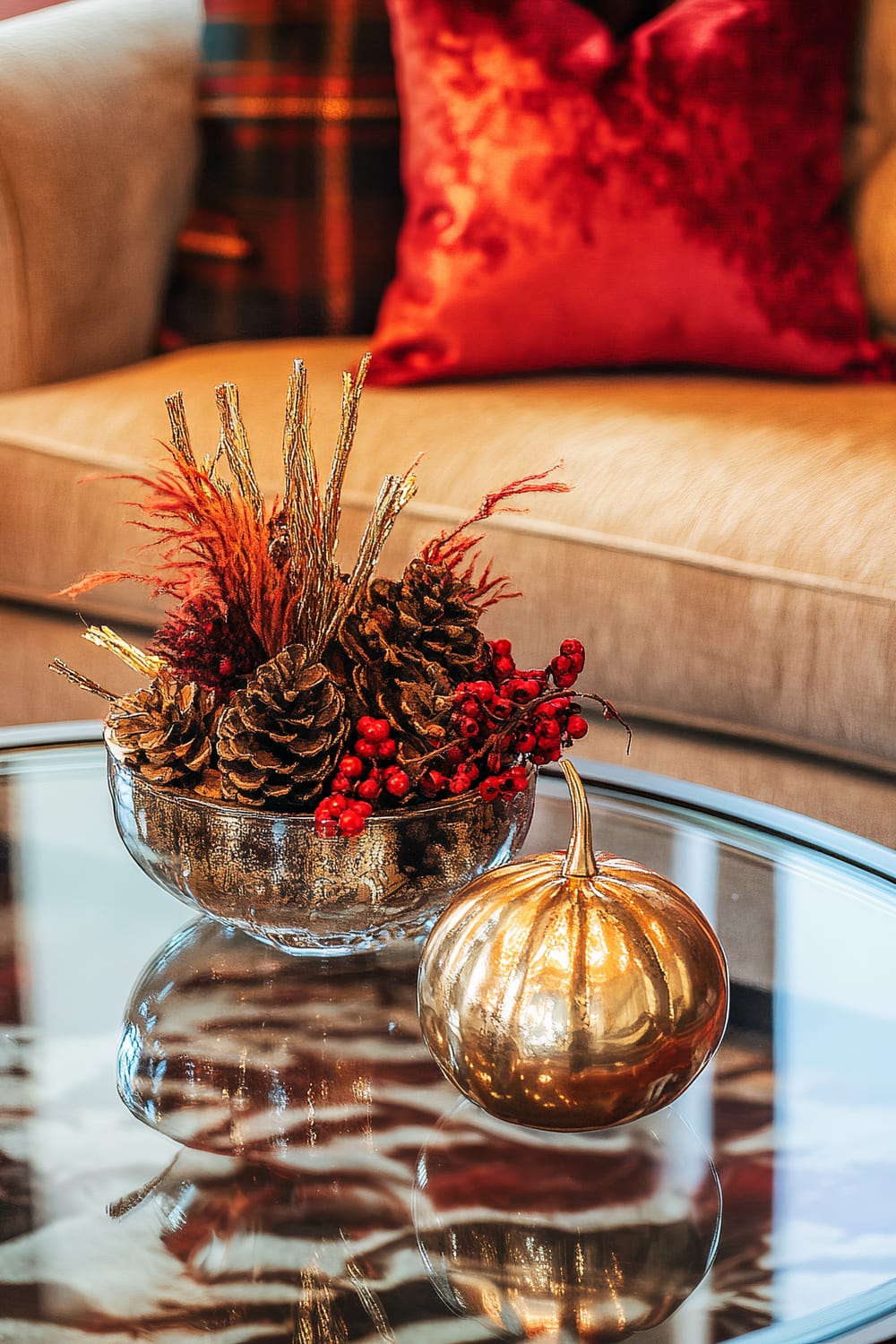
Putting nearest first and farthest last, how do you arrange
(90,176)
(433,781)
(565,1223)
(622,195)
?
(565,1223)
(433,781)
(622,195)
(90,176)

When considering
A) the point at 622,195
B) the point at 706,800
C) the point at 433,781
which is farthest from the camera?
the point at 622,195

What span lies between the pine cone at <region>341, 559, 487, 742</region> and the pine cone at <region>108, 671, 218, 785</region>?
69mm

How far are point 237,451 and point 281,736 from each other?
0.40 ft

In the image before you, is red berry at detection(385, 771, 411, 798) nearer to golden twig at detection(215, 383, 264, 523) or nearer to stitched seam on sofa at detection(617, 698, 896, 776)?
golden twig at detection(215, 383, 264, 523)

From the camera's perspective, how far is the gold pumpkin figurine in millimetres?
550

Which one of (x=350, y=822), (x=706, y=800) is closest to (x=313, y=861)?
(x=350, y=822)

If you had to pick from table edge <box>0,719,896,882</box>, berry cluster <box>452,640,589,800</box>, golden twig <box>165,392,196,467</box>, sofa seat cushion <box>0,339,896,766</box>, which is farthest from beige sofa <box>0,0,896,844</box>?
golden twig <box>165,392,196,467</box>

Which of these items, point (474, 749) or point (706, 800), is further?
point (706, 800)

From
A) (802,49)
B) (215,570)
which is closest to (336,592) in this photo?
(215,570)

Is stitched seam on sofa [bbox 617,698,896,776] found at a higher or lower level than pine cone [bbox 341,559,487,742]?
lower

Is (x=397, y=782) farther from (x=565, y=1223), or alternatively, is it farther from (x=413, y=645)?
(x=565, y=1223)

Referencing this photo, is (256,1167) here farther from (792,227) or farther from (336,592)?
(792,227)

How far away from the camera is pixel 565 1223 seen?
21.0 inches

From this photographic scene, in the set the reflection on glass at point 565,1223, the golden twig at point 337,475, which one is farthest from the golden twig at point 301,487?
the reflection on glass at point 565,1223
